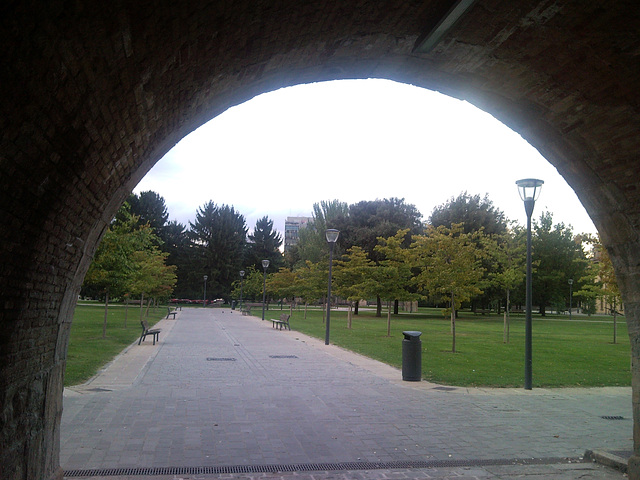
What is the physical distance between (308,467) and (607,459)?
3361mm

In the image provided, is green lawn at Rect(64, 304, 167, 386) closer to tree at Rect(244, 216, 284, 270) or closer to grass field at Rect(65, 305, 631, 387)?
grass field at Rect(65, 305, 631, 387)

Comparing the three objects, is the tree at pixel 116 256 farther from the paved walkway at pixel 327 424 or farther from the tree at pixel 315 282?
the tree at pixel 315 282

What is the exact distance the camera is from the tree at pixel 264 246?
7950cm

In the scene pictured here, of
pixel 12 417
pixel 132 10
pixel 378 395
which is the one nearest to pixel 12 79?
pixel 132 10

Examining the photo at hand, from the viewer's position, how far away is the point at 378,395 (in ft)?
31.7

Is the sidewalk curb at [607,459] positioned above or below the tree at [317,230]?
below

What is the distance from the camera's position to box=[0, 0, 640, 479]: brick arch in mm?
2949

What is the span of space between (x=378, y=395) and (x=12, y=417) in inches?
271

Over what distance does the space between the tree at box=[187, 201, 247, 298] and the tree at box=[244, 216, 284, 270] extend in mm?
2941

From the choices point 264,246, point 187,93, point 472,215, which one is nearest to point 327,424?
point 187,93

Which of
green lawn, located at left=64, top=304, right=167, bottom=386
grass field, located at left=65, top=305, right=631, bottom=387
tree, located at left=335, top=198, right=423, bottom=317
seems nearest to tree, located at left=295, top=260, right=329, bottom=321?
grass field, located at left=65, top=305, right=631, bottom=387

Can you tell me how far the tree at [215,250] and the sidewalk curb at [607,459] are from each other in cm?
6771

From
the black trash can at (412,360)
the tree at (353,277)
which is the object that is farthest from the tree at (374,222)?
the black trash can at (412,360)

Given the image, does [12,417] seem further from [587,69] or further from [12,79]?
[587,69]
